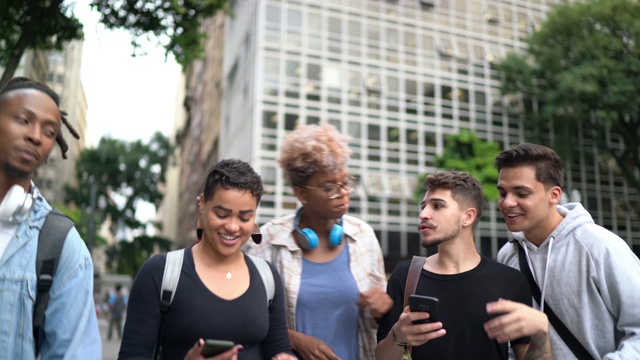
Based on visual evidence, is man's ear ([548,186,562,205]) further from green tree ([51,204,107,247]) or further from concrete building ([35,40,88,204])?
green tree ([51,204,107,247])

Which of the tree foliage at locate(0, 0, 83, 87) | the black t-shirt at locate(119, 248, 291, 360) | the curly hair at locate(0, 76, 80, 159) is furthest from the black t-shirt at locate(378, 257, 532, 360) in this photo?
the tree foliage at locate(0, 0, 83, 87)

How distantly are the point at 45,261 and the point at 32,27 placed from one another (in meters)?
8.07

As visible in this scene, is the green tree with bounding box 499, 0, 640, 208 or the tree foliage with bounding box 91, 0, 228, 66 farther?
the green tree with bounding box 499, 0, 640, 208

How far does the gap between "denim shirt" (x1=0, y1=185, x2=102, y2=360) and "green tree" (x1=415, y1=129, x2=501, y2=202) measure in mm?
24174

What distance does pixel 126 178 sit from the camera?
4309cm

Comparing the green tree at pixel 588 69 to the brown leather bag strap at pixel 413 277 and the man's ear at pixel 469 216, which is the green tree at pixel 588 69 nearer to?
the man's ear at pixel 469 216

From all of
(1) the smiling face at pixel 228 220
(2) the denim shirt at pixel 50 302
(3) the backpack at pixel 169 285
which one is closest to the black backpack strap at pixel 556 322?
(3) the backpack at pixel 169 285

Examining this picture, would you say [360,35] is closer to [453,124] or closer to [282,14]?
[282,14]

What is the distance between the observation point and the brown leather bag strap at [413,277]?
3075 millimetres

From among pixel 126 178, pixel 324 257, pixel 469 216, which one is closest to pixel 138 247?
pixel 126 178

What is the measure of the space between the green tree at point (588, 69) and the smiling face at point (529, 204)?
28.1 metres

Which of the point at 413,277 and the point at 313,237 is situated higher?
the point at 313,237

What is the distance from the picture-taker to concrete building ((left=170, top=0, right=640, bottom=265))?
3244 centimetres

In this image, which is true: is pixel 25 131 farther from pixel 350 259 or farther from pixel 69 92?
pixel 69 92
